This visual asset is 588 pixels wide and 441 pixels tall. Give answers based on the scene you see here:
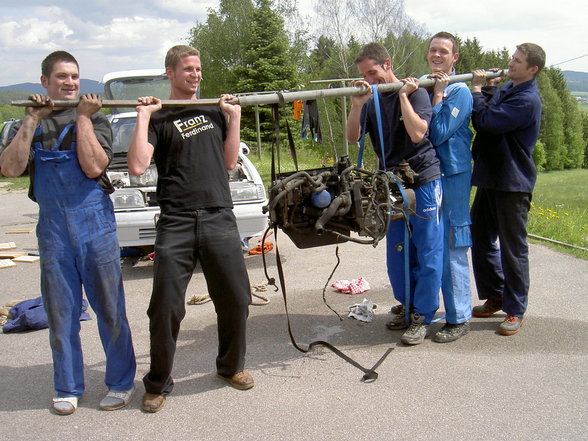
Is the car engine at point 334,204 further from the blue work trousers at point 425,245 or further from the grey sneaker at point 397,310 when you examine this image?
the grey sneaker at point 397,310

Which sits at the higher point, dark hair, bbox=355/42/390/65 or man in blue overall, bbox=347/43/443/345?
dark hair, bbox=355/42/390/65

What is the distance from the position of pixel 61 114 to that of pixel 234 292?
4.93 ft

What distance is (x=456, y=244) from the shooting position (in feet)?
14.6

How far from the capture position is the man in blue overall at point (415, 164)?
4.25m

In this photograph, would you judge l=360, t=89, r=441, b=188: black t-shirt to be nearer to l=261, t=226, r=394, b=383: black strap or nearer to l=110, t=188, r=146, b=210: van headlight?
l=261, t=226, r=394, b=383: black strap

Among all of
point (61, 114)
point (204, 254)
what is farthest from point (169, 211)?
point (61, 114)

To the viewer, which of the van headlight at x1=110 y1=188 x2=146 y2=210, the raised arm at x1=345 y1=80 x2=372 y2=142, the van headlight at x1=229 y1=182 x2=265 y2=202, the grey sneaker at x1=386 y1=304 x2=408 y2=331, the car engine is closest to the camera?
the car engine

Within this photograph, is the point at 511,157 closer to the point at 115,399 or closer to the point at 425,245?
the point at 425,245

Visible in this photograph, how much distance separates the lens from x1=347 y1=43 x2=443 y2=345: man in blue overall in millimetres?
4250

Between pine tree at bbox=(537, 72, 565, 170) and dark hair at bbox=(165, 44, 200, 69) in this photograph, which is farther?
pine tree at bbox=(537, 72, 565, 170)

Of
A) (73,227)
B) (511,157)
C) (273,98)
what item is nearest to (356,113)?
(273,98)

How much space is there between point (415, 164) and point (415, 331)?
4.18 ft

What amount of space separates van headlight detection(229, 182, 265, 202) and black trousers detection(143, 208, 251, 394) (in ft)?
10.7

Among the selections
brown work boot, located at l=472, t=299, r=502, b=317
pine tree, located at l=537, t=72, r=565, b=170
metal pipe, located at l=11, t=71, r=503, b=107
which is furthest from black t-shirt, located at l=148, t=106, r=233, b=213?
pine tree, located at l=537, t=72, r=565, b=170
